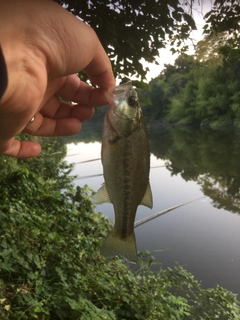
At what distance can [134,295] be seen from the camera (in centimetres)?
441

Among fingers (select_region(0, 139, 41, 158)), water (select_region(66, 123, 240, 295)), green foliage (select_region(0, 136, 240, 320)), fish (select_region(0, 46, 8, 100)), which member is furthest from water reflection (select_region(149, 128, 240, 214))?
fish (select_region(0, 46, 8, 100))

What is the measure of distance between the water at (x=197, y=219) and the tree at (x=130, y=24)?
4.15 meters

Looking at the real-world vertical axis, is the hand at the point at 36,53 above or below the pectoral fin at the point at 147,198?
above

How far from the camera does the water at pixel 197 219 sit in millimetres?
7332

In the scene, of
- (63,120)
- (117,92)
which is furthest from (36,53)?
(63,120)

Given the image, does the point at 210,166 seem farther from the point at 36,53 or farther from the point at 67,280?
the point at 36,53

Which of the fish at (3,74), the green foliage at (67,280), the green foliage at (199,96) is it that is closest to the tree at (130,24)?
the green foliage at (67,280)

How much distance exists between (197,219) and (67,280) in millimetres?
6363

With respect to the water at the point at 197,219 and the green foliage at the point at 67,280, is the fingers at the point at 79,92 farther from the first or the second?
the water at the point at 197,219

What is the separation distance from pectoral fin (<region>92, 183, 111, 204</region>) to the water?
5.15m

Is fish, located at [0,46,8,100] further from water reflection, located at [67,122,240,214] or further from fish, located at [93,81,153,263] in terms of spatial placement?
water reflection, located at [67,122,240,214]

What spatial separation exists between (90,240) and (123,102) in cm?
349

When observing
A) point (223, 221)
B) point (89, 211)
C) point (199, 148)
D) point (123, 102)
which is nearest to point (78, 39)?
point (123, 102)

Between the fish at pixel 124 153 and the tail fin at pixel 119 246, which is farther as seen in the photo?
the tail fin at pixel 119 246
